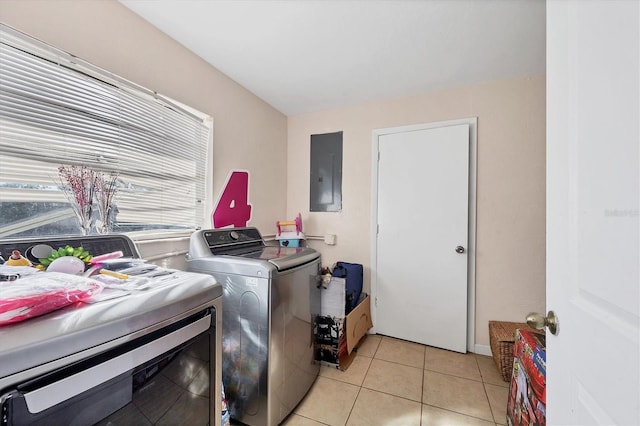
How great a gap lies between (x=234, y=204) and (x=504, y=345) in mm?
2249

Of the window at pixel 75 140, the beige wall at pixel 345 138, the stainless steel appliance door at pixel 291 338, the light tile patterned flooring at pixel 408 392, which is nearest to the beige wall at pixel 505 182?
the beige wall at pixel 345 138

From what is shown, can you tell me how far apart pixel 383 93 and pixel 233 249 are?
6.22 ft

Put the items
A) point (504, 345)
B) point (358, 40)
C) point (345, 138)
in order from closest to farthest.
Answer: point (358, 40) → point (504, 345) → point (345, 138)

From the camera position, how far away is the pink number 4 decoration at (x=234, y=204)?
6.35 ft

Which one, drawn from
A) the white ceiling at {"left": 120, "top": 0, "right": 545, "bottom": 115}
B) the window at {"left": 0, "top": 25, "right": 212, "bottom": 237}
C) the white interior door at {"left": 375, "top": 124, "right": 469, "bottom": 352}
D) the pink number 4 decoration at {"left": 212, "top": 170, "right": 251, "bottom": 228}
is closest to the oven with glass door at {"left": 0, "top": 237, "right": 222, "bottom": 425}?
the window at {"left": 0, "top": 25, "right": 212, "bottom": 237}

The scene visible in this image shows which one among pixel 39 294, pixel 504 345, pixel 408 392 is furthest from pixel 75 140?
pixel 504 345

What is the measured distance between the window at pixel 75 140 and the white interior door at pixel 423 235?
5.73 ft

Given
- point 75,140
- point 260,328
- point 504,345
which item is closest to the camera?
point 75,140

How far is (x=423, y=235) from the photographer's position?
7.47 ft

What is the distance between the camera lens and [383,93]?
7.64 feet

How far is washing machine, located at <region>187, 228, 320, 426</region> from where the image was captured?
50.8 inches

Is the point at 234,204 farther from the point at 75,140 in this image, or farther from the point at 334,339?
the point at 334,339
